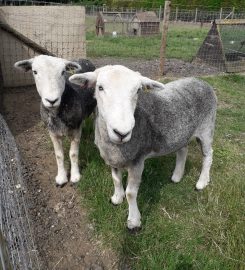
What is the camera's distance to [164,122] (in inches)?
138

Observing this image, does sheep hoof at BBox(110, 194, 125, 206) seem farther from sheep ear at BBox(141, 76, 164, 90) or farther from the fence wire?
sheep ear at BBox(141, 76, 164, 90)

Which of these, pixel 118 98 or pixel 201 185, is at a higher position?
pixel 118 98

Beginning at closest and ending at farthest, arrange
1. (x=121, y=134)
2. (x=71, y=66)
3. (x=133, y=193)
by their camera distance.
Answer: (x=121, y=134)
(x=133, y=193)
(x=71, y=66)

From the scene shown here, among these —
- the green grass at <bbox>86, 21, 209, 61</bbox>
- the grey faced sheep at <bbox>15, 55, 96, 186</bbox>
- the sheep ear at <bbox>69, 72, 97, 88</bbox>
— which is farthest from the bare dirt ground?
the green grass at <bbox>86, 21, 209, 61</bbox>

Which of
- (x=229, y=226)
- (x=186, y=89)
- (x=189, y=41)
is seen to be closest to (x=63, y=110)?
(x=186, y=89)

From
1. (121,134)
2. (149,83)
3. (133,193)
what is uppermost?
(149,83)

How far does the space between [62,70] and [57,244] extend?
1.87 m

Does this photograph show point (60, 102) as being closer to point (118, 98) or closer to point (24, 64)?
point (24, 64)

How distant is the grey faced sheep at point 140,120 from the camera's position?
2.61 m

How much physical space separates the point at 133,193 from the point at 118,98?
1260 mm

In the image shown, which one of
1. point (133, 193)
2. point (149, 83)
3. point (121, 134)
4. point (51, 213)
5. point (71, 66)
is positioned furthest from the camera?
point (71, 66)

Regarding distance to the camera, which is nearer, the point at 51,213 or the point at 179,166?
the point at 51,213

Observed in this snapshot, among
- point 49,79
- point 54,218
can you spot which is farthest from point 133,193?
point 49,79

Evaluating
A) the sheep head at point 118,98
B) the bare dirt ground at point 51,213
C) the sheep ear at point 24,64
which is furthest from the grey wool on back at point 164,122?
the sheep ear at point 24,64
